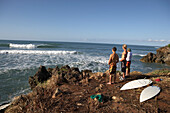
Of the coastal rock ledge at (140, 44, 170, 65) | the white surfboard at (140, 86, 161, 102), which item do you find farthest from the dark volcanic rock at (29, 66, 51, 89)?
the coastal rock ledge at (140, 44, 170, 65)

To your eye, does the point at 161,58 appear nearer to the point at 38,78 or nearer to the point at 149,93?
the point at 149,93

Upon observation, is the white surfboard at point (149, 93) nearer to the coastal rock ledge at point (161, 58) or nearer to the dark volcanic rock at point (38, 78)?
the dark volcanic rock at point (38, 78)

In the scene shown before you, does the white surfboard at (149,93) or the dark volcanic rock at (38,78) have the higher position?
the white surfboard at (149,93)

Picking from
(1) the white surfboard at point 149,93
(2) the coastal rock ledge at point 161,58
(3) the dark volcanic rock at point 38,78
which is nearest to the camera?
(1) the white surfboard at point 149,93

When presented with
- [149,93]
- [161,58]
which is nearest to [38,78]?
[149,93]

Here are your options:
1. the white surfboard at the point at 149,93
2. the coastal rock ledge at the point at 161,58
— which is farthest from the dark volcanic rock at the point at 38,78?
the coastal rock ledge at the point at 161,58

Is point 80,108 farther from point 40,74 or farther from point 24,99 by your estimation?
point 40,74

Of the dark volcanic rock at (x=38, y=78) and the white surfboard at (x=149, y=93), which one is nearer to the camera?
the white surfboard at (x=149, y=93)

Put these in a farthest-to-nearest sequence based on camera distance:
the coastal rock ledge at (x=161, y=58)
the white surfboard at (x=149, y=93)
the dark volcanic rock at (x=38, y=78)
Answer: the coastal rock ledge at (x=161, y=58), the dark volcanic rock at (x=38, y=78), the white surfboard at (x=149, y=93)

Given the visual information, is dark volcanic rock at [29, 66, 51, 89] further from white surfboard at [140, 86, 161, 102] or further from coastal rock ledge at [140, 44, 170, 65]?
coastal rock ledge at [140, 44, 170, 65]

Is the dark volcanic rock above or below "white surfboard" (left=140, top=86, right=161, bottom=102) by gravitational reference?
below

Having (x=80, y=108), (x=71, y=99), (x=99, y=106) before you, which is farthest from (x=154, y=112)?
(x=71, y=99)

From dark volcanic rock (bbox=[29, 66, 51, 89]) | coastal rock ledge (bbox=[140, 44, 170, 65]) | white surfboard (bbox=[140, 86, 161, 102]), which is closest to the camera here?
white surfboard (bbox=[140, 86, 161, 102])

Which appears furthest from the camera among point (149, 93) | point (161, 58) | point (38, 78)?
point (161, 58)
